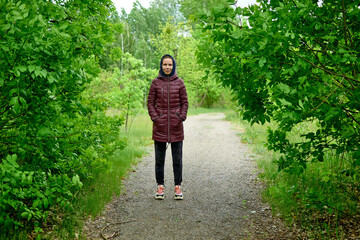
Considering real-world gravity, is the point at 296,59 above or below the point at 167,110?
above

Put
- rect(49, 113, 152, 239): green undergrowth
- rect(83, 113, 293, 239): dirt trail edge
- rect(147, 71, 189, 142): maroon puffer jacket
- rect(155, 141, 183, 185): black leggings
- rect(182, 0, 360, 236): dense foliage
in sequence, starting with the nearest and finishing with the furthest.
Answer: rect(182, 0, 360, 236): dense foliage < rect(49, 113, 152, 239): green undergrowth < rect(83, 113, 293, 239): dirt trail edge < rect(147, 71, 189, 142): maroon puffer jacket < rect(155, 141, 183, 185): black leggings

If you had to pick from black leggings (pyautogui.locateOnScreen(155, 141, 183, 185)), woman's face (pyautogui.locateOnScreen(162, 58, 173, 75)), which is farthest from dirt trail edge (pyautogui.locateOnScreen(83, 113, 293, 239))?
woman's face (pyautogui.locateOnScreen(162, 58, 173, 75))

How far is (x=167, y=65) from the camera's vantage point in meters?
4.96

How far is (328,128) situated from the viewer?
3.31 metres

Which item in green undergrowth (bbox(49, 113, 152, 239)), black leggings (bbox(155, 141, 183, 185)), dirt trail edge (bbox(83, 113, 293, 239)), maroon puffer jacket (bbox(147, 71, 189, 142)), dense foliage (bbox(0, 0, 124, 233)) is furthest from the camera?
black leggings (bbox(155, 141, 183, 185))

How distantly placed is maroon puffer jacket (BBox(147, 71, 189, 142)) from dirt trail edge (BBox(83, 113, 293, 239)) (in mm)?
1161

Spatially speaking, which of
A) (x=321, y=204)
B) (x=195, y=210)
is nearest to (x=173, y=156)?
(x=195, y=210)

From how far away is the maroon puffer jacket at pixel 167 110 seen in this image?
16.2 ft

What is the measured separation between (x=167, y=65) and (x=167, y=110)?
2.48 ft

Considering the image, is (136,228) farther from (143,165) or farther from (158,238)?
(143,165)

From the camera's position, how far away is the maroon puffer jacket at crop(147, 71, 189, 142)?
4949 millimetres

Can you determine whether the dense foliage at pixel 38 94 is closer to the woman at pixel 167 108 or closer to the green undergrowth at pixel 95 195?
the green undergrowth at pixel 95 195

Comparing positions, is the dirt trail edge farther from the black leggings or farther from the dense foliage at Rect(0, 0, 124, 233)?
the dense foliage at Rect(0, 0, 124, 233)

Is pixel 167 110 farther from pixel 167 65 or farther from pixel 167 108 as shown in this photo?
pixel 167 65
